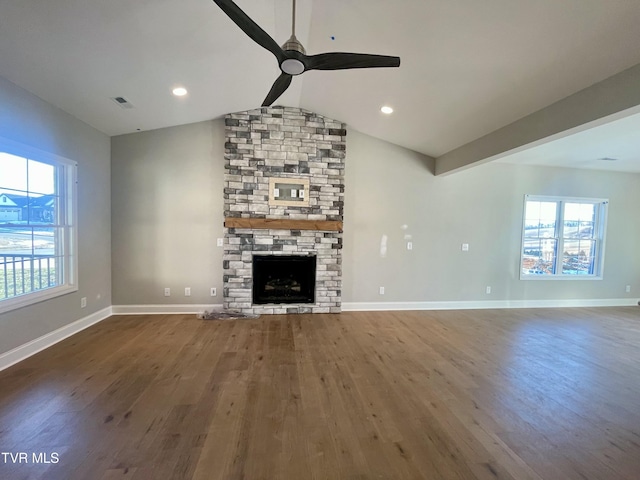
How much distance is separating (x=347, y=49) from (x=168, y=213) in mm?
3464

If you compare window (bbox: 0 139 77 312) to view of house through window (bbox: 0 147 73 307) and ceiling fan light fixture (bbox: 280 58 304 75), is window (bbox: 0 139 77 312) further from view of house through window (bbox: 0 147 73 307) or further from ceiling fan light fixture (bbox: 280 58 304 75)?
ceiling fan light fixture (bbox: 280 58 304 75)

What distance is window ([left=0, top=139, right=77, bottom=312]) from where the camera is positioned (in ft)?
9.30

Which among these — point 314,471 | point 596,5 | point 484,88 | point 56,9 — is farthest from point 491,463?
point 56,9

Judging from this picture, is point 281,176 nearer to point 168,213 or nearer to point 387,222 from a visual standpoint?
point 168,213

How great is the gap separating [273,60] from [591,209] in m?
6.66

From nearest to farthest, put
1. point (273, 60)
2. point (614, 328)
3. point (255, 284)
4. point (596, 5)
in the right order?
point (596, 5), point (273, 60), point (614, 328), point (255, 284)

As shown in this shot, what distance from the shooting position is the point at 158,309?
4547 mm

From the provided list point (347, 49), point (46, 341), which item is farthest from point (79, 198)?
point (347, 49)

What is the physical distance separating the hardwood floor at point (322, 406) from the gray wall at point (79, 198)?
0.36m

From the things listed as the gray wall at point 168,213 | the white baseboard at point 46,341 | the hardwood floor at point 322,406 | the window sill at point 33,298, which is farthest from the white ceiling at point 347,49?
the hardwood floor at point 322,406

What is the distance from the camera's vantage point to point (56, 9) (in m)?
2.04

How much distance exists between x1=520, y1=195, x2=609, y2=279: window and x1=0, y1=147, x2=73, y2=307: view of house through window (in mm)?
7194

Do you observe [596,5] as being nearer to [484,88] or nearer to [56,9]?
[484,88]

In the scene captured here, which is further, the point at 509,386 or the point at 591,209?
the point at 591,209
